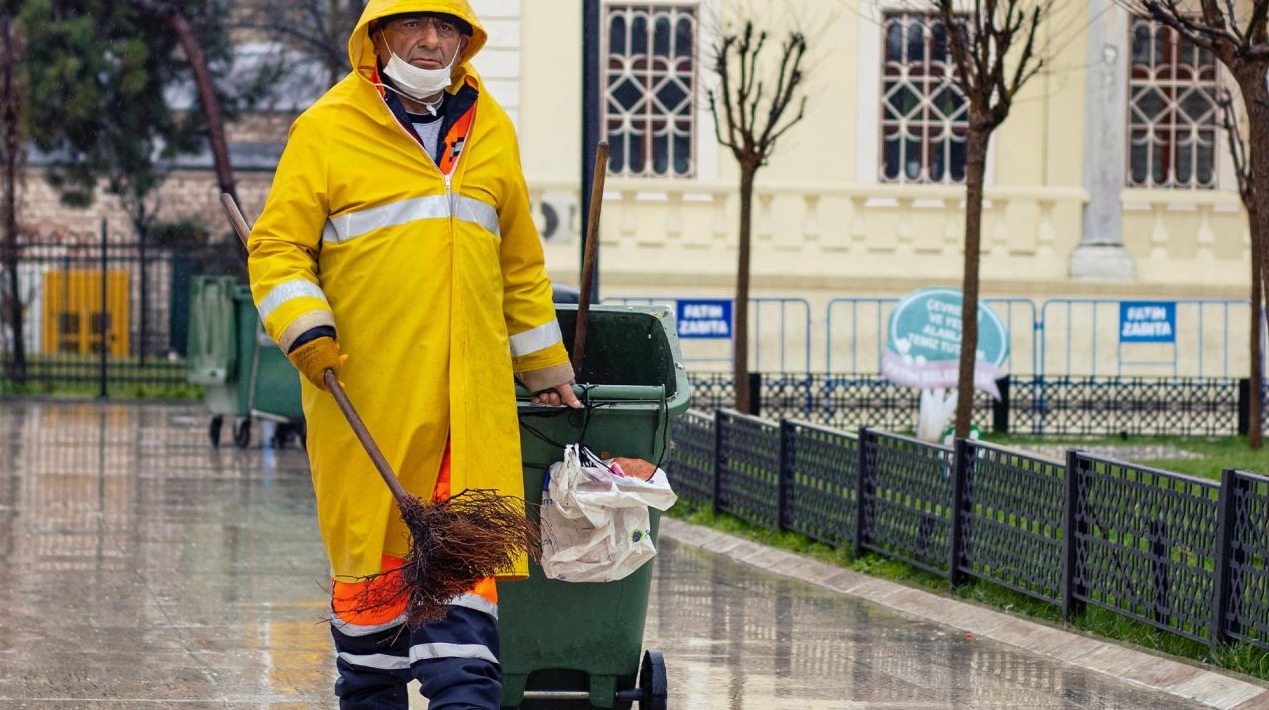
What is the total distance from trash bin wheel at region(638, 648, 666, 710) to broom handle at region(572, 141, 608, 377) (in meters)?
0.91

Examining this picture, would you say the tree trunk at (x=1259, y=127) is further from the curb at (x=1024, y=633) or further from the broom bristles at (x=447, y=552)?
the broom bristles at (x=447, y=552)

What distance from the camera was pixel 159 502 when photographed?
41.2 feet

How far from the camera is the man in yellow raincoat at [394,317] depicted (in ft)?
16.3

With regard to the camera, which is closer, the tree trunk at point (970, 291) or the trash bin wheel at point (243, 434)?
the tree trunk at point (970, 291)

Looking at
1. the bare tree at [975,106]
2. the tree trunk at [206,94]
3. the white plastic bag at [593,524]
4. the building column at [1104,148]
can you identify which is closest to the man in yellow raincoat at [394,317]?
the white plastic bag at [593,524]

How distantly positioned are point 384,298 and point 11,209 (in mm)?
21456

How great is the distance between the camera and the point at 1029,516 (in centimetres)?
838

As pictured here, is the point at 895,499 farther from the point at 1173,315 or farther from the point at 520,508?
the point at 1173,315

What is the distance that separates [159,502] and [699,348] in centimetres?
787

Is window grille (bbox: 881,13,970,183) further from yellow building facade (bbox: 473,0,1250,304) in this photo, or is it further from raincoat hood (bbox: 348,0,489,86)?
raincoat hood (bbox: 348,0,489,86)

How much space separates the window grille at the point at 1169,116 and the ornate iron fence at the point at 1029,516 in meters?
11.0

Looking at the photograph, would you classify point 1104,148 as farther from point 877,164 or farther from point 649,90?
point 649,90

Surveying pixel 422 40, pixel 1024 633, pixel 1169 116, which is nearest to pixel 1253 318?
pixel 1169 116

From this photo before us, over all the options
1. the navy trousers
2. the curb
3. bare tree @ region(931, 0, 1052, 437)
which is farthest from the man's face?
bare tree @ region(931, 0, 1052, 437)
